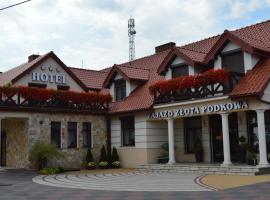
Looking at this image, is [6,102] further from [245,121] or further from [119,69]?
[245,121]

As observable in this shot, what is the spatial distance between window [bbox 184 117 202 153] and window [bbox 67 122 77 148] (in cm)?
624

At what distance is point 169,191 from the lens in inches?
510

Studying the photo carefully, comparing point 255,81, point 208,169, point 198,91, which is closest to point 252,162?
point 208,169

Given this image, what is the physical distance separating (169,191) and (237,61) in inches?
385

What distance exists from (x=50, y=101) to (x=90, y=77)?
23.4ft

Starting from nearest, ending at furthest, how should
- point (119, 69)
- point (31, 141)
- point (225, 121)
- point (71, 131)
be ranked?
point (225, 121) < point (31, 141) < point (71, 131) < point (119, 69)

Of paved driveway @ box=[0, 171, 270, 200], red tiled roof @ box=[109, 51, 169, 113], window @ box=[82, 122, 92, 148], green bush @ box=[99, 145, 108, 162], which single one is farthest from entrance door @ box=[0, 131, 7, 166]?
paved driveway @ box=[0, 171, 270, 200]

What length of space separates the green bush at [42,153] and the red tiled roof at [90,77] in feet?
24.4

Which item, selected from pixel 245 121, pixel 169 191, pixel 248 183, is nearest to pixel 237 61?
pixel 245 121

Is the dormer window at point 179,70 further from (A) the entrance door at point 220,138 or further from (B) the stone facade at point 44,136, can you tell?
(B) the stone facade at point 44,136

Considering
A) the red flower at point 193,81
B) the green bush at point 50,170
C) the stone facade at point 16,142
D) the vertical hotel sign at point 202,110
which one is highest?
the red flower at point 193,81

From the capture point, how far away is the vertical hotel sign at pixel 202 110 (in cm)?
1885

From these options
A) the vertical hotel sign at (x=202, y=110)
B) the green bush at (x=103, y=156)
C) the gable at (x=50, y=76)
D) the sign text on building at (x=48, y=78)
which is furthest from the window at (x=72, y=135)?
the vertical hotel sign at (x=202, y=110)

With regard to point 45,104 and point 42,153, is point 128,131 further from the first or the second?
point 42,153
